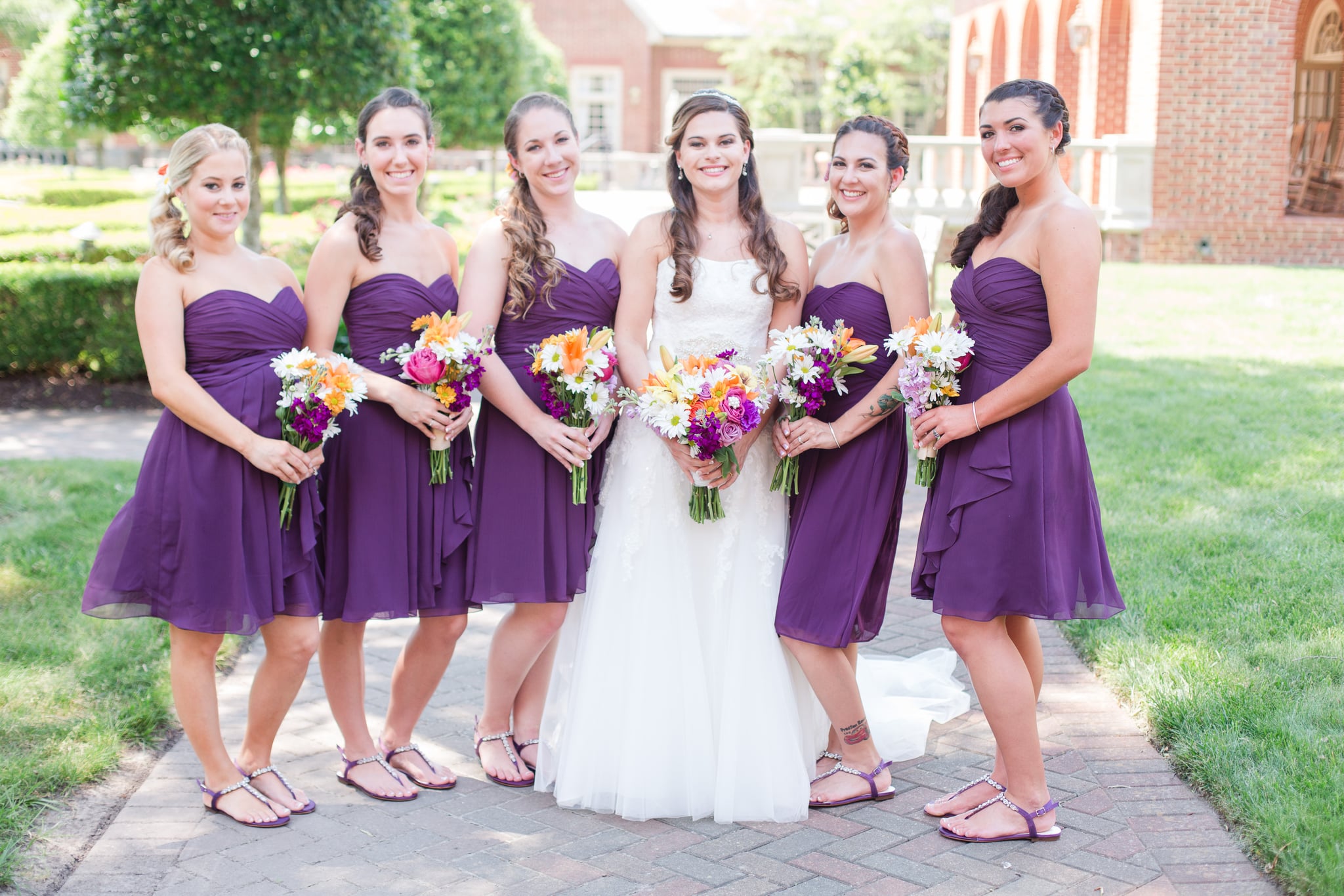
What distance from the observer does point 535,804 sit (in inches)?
163

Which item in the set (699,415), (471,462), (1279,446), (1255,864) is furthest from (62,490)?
(1279,446)

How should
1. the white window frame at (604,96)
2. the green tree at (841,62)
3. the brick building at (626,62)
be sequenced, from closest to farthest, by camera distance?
the green tree at (841,62) < the brick building at (626,62) < the white window frame at (604,96)

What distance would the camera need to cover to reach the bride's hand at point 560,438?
13.3 ft

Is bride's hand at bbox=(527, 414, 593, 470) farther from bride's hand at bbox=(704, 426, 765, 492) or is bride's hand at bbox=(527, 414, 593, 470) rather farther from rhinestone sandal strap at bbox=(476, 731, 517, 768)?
rhinestone sandal strap at bbox=(476, 731, 517, 768)

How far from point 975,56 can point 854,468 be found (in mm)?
24926

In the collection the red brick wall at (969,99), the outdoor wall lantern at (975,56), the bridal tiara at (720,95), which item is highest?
the outdoor wall lantern at (975,56)

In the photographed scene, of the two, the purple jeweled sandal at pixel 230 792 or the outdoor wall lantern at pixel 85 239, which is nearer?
the purple jeweled sandal at pixel 230 792

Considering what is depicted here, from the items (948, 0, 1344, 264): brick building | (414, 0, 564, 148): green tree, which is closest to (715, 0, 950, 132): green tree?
(414, 0, 564, 148): green tree

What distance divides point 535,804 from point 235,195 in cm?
221

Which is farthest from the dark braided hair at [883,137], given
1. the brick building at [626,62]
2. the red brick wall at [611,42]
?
the red brick wall at [611,42]

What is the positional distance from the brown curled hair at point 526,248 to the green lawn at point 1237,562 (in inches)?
107

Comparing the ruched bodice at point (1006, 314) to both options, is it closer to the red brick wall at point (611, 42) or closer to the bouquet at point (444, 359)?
the bouquet at point (444, 359)

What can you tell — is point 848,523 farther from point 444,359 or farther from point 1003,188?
point 444,359

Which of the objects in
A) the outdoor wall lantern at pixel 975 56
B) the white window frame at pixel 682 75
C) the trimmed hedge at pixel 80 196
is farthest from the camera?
the white window frame at pixel 682 75
